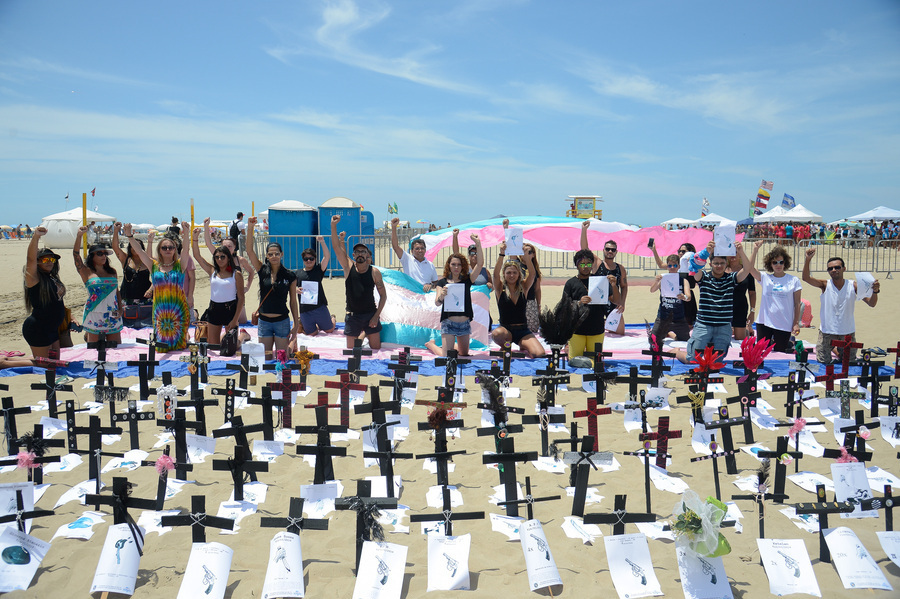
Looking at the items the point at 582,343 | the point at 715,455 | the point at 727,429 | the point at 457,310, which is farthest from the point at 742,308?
the point at 715,455

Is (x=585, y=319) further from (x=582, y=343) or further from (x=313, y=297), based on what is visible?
(x=313, y=297)

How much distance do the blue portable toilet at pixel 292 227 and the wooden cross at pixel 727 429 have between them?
47.3 feet

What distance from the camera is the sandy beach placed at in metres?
3.06

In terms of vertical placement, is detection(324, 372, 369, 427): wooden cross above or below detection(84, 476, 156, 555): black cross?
above

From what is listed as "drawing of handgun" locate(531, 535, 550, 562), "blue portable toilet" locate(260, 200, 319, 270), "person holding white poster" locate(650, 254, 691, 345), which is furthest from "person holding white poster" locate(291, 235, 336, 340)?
"blue portable toilet" locate(260, 200, 319, 270)

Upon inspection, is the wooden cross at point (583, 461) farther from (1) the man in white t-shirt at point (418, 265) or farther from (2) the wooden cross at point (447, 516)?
(1) the man in white t-shirt at point (418, 265)

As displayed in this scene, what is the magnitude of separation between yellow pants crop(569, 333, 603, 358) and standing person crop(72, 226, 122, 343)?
5498mm

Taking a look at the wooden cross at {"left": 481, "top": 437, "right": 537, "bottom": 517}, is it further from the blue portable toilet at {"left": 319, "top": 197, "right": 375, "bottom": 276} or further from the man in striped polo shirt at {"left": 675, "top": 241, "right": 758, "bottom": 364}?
the blue portable toilet at {"left": 319, "top": 197, "right": 375, "bottom": 276}

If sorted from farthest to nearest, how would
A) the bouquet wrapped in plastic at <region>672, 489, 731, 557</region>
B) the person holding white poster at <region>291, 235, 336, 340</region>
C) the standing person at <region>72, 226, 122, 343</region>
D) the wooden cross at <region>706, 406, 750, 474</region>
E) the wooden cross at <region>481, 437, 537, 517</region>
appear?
the person holding white poster at <region>291, 235, 336, 340</region> < the standing person at <region>72, 226, 122, 343</region> < the wooden cross at <region>706, 406, 750, 474</region> < the wooden cross at <region>481, 437, 537, 517</region> < the bouquet wrapped in plastic at <region>672, 489, 731, 557</region>

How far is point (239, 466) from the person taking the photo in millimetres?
3559

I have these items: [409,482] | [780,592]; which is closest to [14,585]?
[409,482]

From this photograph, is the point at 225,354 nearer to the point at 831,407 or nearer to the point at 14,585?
the point at 14,585

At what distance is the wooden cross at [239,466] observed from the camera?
3459mm

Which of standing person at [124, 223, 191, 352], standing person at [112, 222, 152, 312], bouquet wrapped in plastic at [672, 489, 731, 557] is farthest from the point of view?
standing person at [112, 222, 152, 312]
